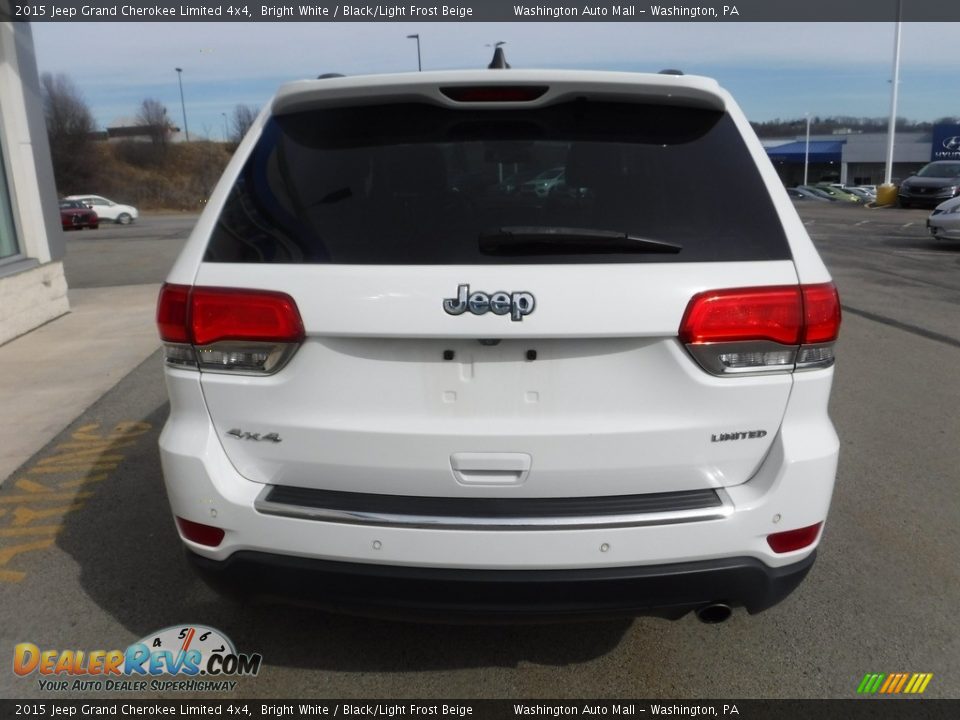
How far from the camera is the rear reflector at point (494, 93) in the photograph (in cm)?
234

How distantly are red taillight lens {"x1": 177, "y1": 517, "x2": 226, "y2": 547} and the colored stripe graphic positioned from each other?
6.90ft

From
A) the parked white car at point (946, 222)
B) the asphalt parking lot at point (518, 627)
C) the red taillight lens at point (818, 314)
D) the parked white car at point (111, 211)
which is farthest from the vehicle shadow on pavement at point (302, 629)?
the parked white car at point (111, 211)

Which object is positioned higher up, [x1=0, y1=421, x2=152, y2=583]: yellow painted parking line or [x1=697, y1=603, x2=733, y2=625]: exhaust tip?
[x1=697, y1=603, x2=733, y2=625]: exhaust tip

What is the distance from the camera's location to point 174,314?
2303 mm

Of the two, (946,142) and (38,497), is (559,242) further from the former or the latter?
(946,142)

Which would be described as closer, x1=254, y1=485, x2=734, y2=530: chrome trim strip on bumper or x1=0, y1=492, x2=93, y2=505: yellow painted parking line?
x1=254, y1=485, x2=734, y2=530: chrome trim strip on bumper

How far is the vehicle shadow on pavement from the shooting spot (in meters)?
2.84

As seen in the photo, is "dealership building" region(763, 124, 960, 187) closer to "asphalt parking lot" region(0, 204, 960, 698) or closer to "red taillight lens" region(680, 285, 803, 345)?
"asphalt parking lot" region(0, 204, 960, 698)

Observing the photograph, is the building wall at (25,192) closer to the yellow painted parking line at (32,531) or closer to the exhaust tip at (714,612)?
the yellow painted parking line at (32,531)

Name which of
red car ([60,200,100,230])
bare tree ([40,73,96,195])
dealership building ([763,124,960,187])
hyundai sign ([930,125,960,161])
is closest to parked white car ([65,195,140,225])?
red car ([60,200,100,230])

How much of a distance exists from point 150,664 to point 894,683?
2536 mm

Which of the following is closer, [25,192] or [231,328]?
[231,328]
